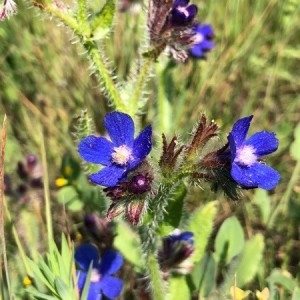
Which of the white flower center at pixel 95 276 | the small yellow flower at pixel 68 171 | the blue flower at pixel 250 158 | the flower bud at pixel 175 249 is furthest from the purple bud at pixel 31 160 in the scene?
the blue flower at pixel 250 158

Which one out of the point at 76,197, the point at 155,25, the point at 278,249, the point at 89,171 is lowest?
the point at 278,249

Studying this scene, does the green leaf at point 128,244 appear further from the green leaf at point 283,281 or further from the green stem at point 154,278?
the green leaf at point 283,281

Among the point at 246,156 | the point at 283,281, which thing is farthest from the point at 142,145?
the point at 283,281

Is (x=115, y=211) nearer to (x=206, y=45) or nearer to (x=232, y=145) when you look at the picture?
(x=232, y=145)

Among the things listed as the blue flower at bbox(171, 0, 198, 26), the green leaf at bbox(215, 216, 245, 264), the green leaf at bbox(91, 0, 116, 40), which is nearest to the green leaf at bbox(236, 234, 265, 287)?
the green leaf at bbox(215, 216, 245, 264)

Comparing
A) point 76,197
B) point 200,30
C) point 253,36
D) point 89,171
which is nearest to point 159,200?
point 89,171

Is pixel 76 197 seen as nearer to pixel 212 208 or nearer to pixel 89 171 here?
pixel 89 171
